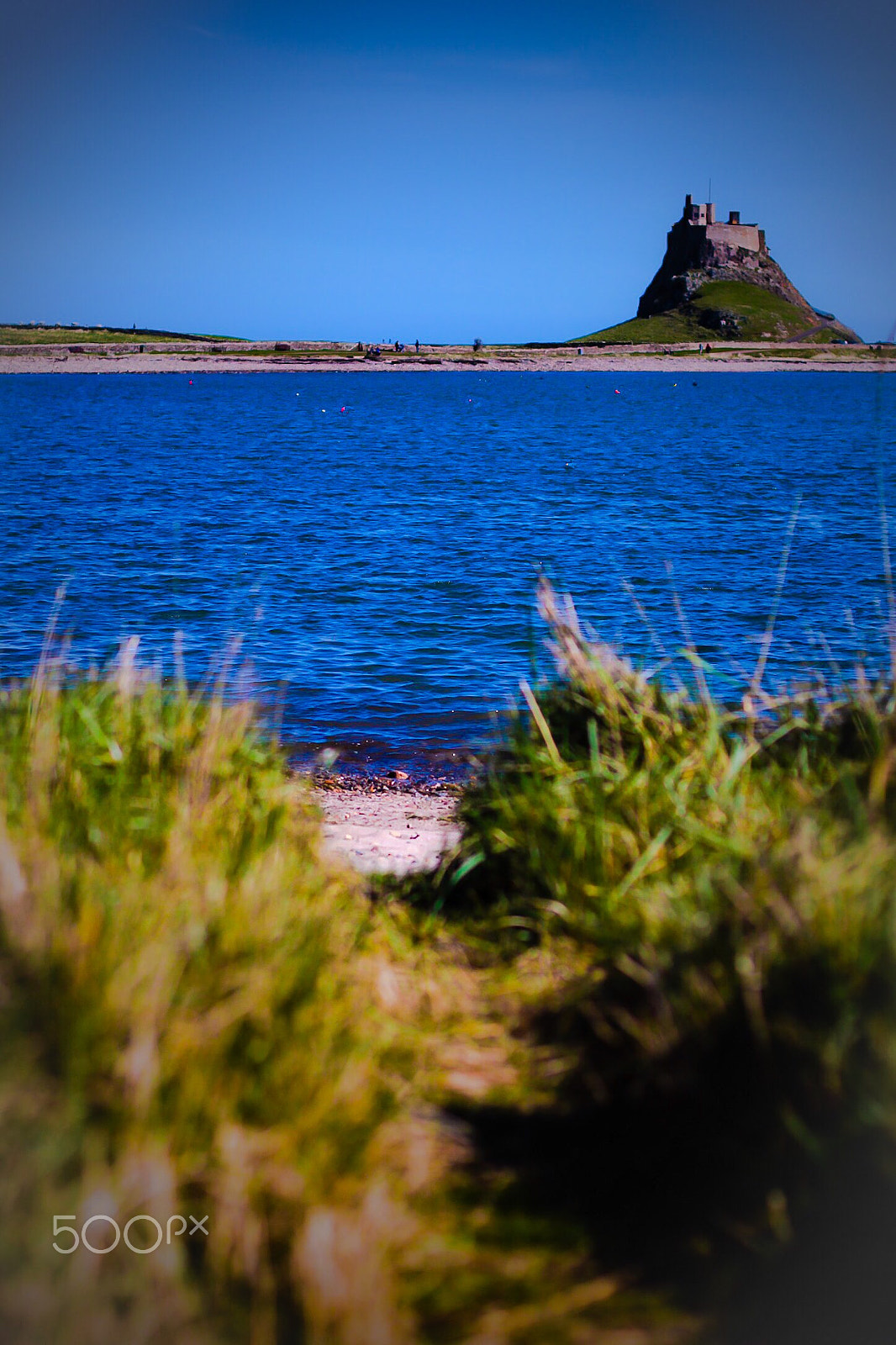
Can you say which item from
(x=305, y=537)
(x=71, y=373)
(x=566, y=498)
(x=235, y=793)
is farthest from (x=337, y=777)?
(x=71, y=373)

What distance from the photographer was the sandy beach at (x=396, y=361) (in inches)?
5256

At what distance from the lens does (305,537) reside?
24.0 metres

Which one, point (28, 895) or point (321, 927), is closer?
point (28, 895)

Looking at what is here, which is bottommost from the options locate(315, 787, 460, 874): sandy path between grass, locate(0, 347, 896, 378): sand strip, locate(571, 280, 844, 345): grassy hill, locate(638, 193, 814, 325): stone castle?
locate(315, 787, 460, 874): sandy path between grass

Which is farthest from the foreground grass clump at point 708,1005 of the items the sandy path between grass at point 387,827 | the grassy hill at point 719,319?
the grassy hill at point 719,319

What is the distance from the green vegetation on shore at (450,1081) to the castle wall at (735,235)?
192 metres

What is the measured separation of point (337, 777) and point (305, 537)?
48.0 feet

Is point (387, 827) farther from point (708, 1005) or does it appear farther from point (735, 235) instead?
point (735, 235)

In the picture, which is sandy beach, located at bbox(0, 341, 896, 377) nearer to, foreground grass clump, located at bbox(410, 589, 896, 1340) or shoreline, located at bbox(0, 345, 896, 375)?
shoreline, located at bbox(0, 345, 896, 375)

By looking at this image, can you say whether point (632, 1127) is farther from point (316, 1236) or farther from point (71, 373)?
point (71, 373)

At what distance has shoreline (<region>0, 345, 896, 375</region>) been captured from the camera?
133m

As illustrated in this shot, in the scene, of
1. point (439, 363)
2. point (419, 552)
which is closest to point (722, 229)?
point (439, 363)
